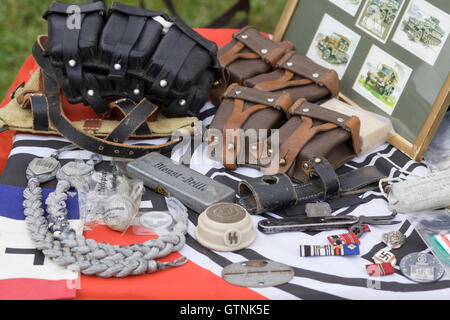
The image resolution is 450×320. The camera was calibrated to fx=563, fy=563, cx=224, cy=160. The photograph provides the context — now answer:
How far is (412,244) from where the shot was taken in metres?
1.67

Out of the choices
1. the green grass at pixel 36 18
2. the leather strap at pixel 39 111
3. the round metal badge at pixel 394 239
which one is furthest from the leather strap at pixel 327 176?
the green grass at pixel 36 18

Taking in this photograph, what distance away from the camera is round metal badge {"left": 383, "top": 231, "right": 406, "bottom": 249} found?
5.41 feet

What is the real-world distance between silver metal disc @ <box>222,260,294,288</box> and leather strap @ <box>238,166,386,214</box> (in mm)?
236

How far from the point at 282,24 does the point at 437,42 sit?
882 mm

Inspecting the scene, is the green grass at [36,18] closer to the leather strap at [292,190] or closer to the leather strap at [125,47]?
the leather strap at [125,47]

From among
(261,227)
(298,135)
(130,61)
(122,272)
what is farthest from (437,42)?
(122,272)

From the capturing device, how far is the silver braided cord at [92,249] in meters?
1.50

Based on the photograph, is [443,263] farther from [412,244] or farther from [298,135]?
[298,135]

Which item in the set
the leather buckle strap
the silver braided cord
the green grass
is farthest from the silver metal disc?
the green grass

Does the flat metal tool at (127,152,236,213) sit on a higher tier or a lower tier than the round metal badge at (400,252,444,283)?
lower

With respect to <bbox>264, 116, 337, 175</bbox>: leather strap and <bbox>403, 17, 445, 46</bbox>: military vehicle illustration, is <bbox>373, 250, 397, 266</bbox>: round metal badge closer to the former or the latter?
<bbox>264, 116, 337, 175</bbox>: leather strap

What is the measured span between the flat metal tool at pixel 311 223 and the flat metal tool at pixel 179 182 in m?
0.17

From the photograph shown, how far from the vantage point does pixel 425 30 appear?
2135mm
